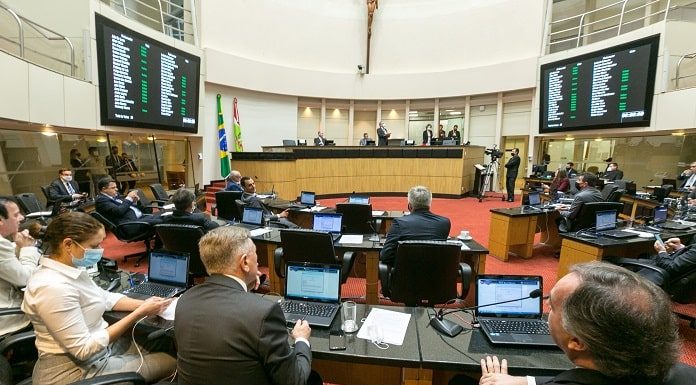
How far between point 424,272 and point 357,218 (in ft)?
7.14

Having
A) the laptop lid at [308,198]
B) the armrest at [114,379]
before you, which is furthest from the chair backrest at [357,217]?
the armrest at [114,379]

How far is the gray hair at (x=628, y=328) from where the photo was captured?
88 centimetres

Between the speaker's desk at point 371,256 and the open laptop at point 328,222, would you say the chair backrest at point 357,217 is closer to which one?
the open laptop at point 328,222

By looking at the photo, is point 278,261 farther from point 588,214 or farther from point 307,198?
point 588,214

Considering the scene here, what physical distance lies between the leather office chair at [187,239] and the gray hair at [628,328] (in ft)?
9.98

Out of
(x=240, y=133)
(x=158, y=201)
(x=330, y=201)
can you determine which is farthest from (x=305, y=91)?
(x=158, y=201)

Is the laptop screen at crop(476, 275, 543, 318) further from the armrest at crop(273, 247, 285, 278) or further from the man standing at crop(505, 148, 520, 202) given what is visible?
the man standing at crop(505, 148, 520, 202)

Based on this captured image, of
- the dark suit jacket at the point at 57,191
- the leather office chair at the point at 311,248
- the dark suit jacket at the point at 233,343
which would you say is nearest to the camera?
the dark suit jacket at the point at 233,343

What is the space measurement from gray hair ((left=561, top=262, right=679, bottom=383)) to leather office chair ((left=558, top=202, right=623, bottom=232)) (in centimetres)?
415

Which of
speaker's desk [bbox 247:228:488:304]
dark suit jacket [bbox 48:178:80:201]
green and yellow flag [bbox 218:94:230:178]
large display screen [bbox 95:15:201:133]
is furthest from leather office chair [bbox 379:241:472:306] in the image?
green and yellow flag [bbox 218:94:230:178]

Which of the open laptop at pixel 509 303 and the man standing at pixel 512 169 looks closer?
the open laptop at pixel 509 303

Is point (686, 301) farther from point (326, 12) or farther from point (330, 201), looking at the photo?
point (326, 12)

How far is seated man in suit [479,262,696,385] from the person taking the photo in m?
0.88

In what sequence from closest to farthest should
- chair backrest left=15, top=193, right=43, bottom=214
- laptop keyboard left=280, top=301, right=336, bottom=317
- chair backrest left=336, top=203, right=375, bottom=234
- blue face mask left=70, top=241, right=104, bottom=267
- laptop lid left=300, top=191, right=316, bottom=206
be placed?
blue face mask left=70, top=241, right=104, bottom=267 < laptop keyboard left=280, top=301, right=336, bottom=317 < chair backrest left=336, top=203, right=375, bottom=234 < chair backrest left=15, top=193, right=43, bottom=214 < laptop lid left=300, top=191, right=316, bottom=206
